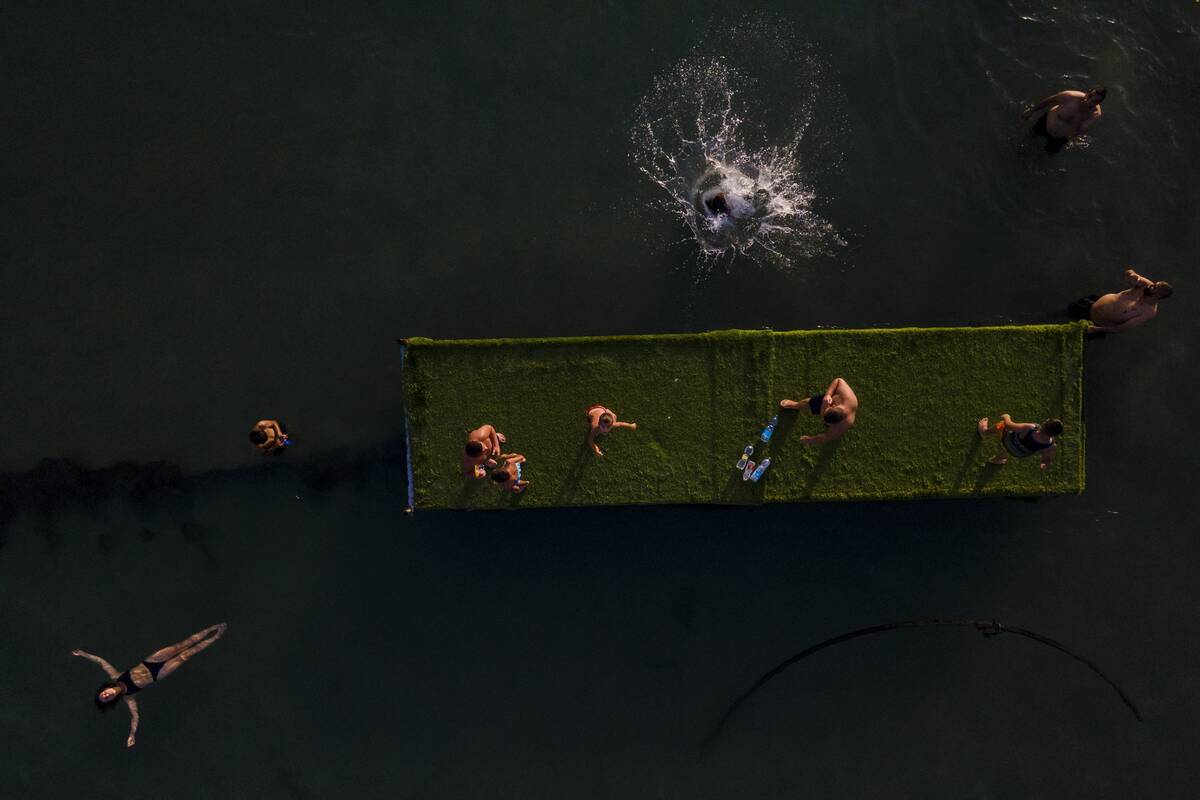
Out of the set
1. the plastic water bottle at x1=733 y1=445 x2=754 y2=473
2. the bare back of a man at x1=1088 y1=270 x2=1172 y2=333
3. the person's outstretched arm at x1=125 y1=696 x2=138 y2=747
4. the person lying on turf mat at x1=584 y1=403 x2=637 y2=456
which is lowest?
the person's outstretched arm at x1=125 y1=696 x2=138 y2=747

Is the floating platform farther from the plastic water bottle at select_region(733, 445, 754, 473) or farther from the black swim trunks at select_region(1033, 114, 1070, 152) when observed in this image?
the black swim trunks at select_region(1033, 114, 1070, 152)

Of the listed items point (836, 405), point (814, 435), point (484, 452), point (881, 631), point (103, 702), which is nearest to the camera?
point (836, 405)

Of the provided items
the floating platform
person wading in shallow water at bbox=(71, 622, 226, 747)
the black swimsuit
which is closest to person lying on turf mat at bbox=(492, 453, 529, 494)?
the floating platform

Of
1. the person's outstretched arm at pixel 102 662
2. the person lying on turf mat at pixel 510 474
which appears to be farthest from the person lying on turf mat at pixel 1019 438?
the person's outstretched arm at pixel 102 662

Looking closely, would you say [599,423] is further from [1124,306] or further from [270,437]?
[1124,306]

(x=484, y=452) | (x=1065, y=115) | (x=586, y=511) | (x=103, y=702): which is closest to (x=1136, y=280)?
(x=1065, y=115)
